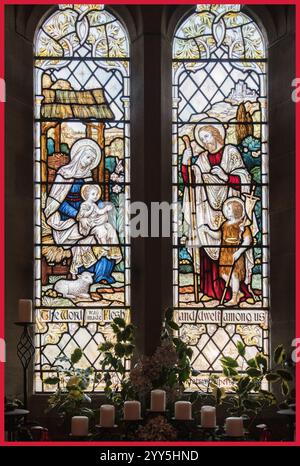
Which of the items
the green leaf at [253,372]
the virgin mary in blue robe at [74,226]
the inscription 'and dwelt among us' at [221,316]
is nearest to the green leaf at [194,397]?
the green leaf at [253,372]

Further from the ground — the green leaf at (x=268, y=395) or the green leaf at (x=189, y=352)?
the green leaf at (x=189, y=352)

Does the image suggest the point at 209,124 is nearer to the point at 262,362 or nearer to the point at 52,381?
the point at 262,362

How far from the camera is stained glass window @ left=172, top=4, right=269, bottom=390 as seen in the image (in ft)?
24.5

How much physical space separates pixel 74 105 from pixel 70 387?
222 centimetres

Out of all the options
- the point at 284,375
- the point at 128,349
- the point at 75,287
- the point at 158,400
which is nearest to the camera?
the point at 158,400

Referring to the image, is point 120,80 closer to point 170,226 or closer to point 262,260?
point 170,226

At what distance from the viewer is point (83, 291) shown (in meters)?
7.47

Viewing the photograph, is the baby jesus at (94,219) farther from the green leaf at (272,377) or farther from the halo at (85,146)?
the green leaf at (272,377)

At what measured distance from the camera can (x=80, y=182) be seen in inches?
299

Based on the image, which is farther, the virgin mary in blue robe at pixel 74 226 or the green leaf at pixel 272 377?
the virgin mary in blue robe at pixel 74 226

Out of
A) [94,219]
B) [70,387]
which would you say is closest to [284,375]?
[70,387]

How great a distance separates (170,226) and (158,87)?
39.9 inches

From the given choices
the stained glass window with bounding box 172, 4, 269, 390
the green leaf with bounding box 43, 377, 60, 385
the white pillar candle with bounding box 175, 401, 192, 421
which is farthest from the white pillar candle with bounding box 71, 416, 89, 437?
the stained glass window with bounding box 172, 4, 269, 390

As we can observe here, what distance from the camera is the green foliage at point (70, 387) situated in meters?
6.69
